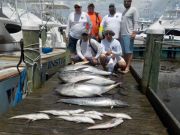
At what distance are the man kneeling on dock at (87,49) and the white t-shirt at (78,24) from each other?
535 mm

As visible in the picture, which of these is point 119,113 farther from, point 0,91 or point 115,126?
point 0,91

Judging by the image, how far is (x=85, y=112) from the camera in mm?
4461

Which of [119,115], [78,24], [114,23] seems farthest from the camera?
[78,24]

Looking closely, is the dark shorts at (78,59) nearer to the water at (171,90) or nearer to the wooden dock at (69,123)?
the wooden dock at (69,123)

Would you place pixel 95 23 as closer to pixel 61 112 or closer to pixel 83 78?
pixel 83 78

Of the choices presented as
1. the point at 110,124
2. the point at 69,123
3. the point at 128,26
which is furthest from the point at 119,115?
the point at 128,26

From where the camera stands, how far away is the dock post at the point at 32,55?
576 cm

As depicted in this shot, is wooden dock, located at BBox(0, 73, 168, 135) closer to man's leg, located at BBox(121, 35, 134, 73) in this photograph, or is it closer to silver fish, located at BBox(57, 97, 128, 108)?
silver fish, located at BBox(57, 97, 128, 108)

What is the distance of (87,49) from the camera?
26.1ft

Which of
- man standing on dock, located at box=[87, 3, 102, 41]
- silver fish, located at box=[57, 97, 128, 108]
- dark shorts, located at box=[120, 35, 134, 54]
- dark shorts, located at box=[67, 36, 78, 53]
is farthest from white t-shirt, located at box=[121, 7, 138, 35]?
silver fish, located at box=[57, 97, 128, 108]

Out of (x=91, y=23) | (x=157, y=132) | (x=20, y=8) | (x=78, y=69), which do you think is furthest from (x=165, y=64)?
(x=157, y=132)

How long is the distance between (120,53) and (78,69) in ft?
4.36

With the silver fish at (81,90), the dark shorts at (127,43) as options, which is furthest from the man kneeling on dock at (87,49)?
the silver fish at (81,90)

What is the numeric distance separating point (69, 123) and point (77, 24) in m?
4.78
